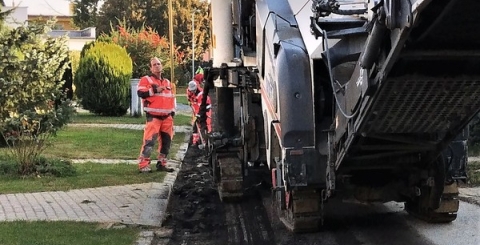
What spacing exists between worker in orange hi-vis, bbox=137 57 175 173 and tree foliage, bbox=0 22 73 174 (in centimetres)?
118

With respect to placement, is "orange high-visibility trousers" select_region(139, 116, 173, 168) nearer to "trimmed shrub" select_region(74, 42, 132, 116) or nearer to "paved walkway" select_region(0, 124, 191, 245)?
"paved walkway" select_region(0, 124, 191, 245)

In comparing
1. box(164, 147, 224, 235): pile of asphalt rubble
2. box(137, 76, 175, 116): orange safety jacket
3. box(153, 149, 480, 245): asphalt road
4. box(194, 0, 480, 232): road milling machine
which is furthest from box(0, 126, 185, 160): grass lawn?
box(194, 0, 480, 232): road milling machine

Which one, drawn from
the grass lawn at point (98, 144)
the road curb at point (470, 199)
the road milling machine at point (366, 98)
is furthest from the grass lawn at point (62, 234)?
the grass lawn at point (98, 144)

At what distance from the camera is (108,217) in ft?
26.1

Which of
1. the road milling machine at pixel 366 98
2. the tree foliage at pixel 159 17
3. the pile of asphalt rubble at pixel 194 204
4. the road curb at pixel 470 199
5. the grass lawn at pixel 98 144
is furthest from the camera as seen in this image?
the tree foliage at pixel 159 17

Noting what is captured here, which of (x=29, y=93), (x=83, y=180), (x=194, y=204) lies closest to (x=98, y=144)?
(x=29, y=93)

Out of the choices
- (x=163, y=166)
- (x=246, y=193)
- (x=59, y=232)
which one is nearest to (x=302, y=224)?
(x=59, y=232)

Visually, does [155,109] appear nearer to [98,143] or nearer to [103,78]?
[98,143]

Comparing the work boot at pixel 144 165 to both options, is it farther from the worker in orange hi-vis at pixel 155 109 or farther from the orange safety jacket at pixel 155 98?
the orange safety jacket at pixel 155 98

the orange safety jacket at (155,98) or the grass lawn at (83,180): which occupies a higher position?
the orange safety jacket at (155,98)

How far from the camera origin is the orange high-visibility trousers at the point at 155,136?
11562 millimetres

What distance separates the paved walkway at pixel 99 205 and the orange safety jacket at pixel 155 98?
1.55 metres

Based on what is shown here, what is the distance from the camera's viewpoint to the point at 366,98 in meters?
5.15

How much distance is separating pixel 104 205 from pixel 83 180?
1989 millimetres
